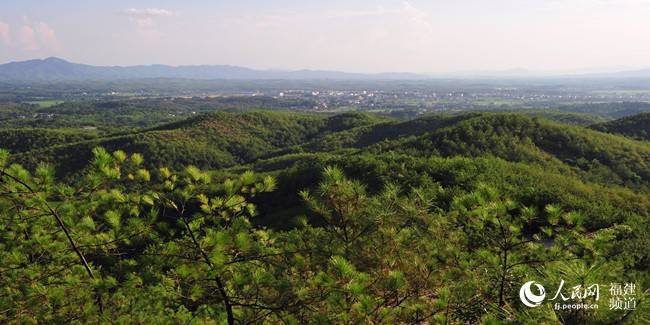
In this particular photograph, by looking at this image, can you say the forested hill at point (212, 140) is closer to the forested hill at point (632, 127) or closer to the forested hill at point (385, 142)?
the forested hill at point (385, 142)

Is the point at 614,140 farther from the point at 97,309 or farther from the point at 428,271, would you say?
the point at 97,309

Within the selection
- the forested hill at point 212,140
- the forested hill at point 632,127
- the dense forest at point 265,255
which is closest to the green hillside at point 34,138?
the forested hill at point 212,140

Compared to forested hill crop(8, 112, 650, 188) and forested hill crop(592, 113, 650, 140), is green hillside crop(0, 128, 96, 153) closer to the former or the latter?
forested hill crop(8, 112, 650, 188)

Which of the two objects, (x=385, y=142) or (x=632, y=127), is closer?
(x=632, y=127)

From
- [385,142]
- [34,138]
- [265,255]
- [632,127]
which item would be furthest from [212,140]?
[265,255]

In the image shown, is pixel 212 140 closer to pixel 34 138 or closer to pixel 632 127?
pixel 34 138

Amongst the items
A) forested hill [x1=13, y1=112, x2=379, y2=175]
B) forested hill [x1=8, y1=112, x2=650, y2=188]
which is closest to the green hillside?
forested hill [x1=13, y1=112, x2=379, y2=175]

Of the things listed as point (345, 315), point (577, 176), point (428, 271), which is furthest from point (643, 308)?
point (577, 176)
